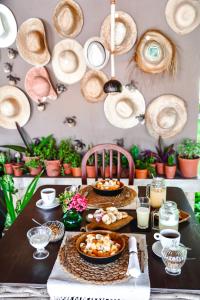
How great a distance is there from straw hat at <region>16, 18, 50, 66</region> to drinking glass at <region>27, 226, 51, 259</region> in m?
2.03

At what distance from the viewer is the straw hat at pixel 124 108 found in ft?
9.22

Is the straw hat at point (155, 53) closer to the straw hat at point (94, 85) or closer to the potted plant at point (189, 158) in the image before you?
the straw hat at point (94, 85)

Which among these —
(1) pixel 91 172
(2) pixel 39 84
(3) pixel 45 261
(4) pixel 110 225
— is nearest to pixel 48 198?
(4) pixel 110 225

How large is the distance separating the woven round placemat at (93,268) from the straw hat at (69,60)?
79.5 inches

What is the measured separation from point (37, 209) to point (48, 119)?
61.4 inches

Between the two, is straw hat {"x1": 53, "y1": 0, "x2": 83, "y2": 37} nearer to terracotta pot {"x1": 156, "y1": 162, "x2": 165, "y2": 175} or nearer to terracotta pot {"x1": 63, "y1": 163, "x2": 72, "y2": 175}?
terracotta pot {"x1": 63, "y1": 163, "x2": 72, "y2": 175}

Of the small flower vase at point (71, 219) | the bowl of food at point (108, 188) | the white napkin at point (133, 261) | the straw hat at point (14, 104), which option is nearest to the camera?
the white napkin at point (133, 261)

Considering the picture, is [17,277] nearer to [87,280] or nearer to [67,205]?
[87,280]

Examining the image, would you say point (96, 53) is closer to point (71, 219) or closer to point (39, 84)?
Result: point (39, 84)

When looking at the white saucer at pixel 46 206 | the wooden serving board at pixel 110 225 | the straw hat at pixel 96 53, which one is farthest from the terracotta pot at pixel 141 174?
the wooden serving board at pixel 110 225

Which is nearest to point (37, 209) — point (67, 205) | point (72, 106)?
point (67, 205)

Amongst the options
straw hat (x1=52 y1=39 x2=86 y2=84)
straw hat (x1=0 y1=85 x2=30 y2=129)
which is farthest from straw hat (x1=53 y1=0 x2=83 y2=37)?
straw hat (x1=0 y1=85 x2=30 y2=129)

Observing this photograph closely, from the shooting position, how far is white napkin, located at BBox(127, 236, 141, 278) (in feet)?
3.19

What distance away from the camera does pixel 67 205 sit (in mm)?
1421
